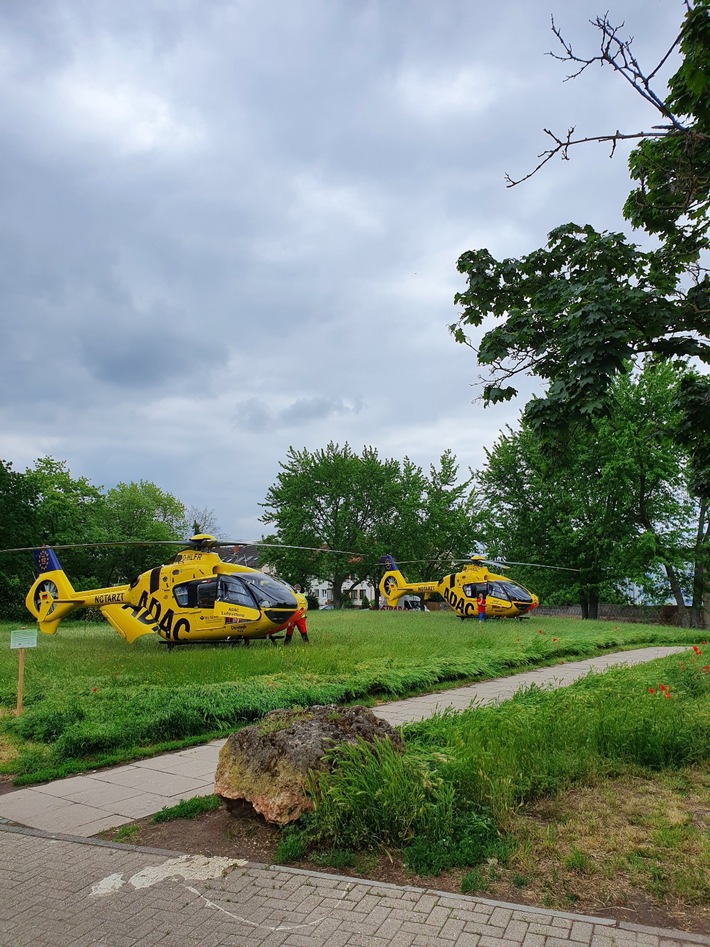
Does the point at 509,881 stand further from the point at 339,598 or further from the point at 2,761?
the point at 339,598

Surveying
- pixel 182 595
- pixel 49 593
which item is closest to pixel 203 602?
pixel 182 595

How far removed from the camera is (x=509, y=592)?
28359mm

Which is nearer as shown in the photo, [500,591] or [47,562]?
[47,562]

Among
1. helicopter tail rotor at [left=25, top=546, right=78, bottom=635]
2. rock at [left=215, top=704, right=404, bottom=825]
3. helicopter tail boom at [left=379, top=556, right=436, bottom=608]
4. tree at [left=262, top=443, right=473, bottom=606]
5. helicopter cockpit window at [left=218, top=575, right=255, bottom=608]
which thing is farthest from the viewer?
tree at [left=262, top=443, right=473, bottom=606]

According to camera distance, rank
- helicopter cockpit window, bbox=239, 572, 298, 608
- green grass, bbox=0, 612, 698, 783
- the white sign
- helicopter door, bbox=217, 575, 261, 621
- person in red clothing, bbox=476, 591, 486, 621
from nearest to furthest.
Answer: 1. green grass, bbox=0, 612, 698, 783
2. the white sign
3. helicopter door, bbox=217, 575, 261, 621
4. helicopter cockpit window, bbox=239, 572, 298, 608
5. person in red clothing, bbox=476, 591, 486, 621

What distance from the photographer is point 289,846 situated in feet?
14.8

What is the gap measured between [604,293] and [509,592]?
74.6 ft

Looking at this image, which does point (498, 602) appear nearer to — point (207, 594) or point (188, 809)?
point (207, 594)

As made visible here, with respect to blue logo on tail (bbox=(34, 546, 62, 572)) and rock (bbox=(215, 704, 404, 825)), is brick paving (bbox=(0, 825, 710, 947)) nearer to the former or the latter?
rock (bbox=(215, 704, 404, 825))

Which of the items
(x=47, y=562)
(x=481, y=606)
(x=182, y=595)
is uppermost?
(x=47, y=562)

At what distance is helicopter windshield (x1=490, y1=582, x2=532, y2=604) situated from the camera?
92.6ft

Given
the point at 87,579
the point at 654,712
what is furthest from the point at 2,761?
the point at 87,579

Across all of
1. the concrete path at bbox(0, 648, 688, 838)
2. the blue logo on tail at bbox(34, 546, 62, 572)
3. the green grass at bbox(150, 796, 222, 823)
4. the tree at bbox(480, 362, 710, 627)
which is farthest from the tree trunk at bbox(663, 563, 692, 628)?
the green grass at bbox(150, 796, 222, 823)

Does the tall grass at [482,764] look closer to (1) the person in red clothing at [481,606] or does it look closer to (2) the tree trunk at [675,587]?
(1) the person in red clothing at [481,606]
